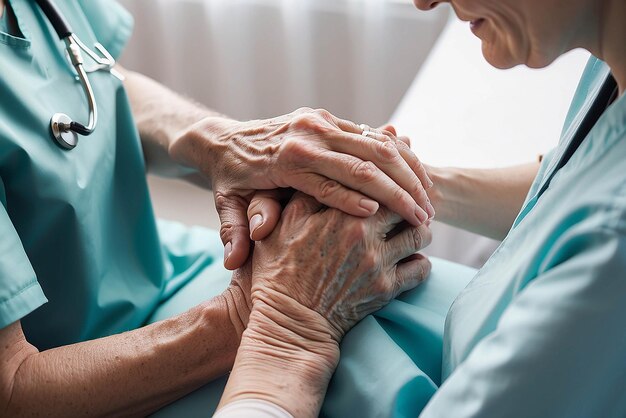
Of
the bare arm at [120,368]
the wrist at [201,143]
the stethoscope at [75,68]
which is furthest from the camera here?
the wrist at [201,143]

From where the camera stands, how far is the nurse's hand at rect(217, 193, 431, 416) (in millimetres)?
890

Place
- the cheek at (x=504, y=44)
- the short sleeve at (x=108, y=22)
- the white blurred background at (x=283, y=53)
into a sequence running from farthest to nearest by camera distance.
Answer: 1. the white blurred background at (x=283, y=53)
2. the short sleeve at (x=108, y=22)
3. the cheek at (x=504, y=44)

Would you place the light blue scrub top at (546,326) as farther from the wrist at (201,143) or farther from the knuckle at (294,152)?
the wrist at (201,143)

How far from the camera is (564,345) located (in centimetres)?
66

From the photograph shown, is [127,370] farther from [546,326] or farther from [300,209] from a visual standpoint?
[546,326]

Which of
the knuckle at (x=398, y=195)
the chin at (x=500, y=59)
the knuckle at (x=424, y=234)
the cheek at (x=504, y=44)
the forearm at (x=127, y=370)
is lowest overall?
the forearm at (x=127, y=370)

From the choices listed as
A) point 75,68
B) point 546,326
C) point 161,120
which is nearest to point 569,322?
point 546,326

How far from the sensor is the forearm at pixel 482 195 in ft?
3.96

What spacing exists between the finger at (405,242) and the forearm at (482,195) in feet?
0.61

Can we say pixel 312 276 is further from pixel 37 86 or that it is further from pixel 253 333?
pixel 37 86

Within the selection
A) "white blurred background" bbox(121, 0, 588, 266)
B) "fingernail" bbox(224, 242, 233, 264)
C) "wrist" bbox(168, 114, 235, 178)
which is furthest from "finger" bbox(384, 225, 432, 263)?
"white blurred background" bbox(121, 0, 588, 266)

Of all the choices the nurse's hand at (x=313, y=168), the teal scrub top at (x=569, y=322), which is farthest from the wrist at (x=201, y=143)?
the teal scrub top at (x=569, y=322)

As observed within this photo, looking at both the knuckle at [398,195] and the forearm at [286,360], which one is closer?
the forearm at [286,360]

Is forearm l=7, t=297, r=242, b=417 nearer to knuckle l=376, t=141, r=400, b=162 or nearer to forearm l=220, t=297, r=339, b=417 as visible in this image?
forearm l=220, t=297, r=339, b=417
